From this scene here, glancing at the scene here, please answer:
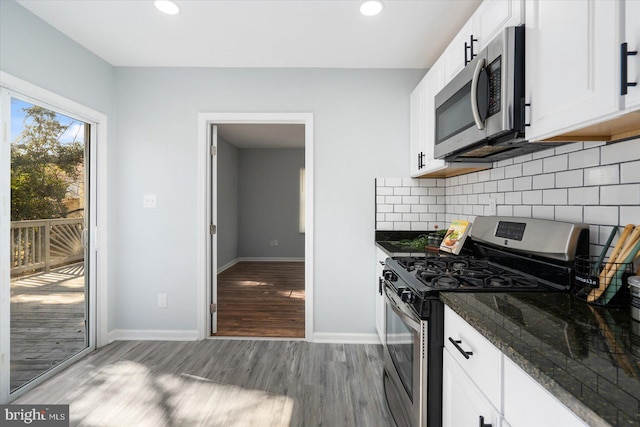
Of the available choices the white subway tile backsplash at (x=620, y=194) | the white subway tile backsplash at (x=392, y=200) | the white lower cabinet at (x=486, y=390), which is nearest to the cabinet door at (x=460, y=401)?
the white lower cabinet at (x=486, y=390)

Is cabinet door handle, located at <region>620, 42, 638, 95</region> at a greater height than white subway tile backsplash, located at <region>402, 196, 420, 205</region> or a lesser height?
greater

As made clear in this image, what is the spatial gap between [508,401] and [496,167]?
5.22 ft

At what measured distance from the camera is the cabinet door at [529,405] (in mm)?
649

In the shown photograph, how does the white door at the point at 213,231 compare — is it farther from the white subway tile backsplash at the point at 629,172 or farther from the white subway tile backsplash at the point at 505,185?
the white subway tile backsplash at the point at 629,172

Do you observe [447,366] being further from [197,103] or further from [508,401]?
[197,103]

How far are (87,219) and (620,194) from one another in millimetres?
3448

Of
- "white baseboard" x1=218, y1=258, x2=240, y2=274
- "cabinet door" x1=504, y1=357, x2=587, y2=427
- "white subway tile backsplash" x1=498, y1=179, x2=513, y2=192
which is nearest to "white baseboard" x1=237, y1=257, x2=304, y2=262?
"white baseboard" x1=218, y1=258, x2=240, y2=274

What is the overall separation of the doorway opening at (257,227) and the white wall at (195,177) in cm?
14

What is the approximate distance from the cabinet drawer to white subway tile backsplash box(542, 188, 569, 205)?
80 cm

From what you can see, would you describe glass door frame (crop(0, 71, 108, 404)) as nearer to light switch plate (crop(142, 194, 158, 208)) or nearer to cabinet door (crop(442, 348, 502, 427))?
light switch plate (crop(142, 194, 158, 208))

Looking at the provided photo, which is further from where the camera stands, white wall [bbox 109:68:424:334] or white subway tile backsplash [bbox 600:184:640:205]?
white wall [bbox 109:68:424:334]

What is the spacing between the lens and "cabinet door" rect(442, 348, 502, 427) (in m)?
0.95

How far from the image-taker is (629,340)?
82cm

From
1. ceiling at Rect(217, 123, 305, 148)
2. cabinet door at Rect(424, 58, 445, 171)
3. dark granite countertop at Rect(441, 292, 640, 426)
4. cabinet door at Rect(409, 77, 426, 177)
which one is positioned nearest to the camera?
dark granite countertop at Rect(441, 292, 640, 426)
